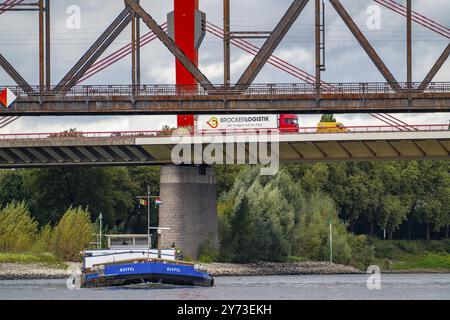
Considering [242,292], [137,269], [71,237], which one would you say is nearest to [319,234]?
[71,237]

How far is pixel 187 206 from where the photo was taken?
144 meters

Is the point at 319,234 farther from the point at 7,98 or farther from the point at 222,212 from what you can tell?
the point at 7,98

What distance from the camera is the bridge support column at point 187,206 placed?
5669 inches

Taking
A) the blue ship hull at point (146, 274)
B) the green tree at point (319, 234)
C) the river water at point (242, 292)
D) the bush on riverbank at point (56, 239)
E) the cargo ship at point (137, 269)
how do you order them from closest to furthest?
the river water at point (242, 292) → the blue ship hull at point (146, 274) → the cargo ship at point (137, 269) → the bush on riverbank at point (56, 239) → the green tree at point (319, 234)

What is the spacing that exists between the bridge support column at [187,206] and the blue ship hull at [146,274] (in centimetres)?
3646

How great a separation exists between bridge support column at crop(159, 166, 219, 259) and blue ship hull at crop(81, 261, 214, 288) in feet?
120

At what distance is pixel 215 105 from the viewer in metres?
136

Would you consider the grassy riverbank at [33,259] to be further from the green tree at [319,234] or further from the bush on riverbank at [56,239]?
the green tree at [319,234]

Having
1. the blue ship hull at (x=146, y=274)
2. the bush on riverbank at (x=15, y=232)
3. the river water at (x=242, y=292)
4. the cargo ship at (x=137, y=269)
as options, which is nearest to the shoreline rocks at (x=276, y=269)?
the bush on riverbank at (x=15, y=232)

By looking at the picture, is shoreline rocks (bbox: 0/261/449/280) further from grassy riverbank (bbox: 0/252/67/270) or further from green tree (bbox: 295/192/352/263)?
green tree (bbox: 295/192/352/263)

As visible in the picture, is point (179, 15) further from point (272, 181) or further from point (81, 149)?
point (272, 181)

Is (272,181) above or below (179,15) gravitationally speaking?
below
